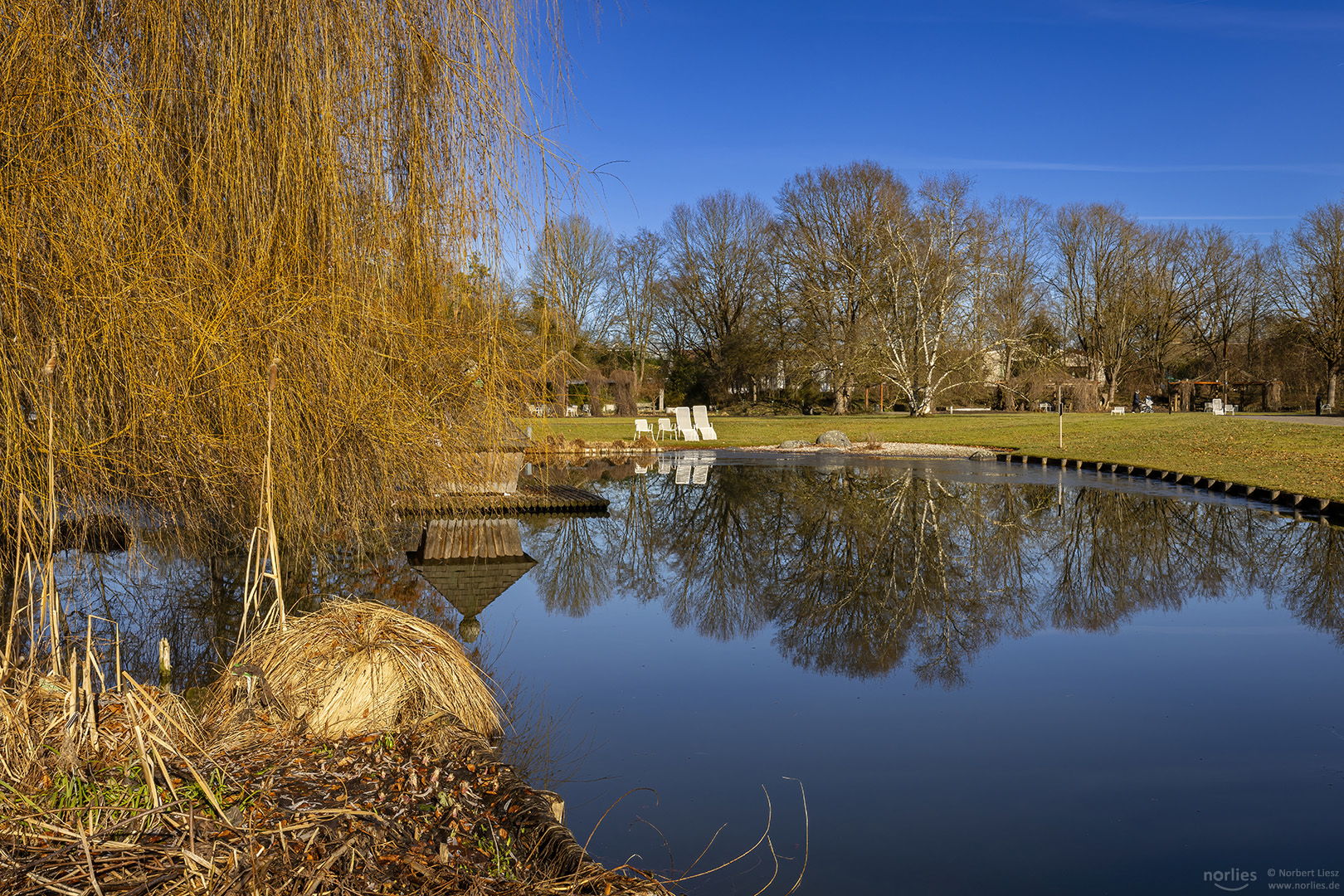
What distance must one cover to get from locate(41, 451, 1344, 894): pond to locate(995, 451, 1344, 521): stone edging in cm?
85

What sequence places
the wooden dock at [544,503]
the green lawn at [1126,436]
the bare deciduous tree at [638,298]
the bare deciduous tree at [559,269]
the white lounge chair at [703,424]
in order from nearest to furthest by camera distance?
the bare deciduous tree at [559,269] → the wooden dock at [544,503] → the green lawn at [1126,436] → the white lounge chair at [703,424] → the bare deciduous tree at [638,298]

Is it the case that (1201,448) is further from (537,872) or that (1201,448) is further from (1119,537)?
(537,872)

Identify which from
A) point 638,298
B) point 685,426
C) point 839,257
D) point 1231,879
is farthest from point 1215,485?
point 638,298

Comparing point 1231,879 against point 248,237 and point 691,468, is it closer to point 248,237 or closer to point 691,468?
point 248,237

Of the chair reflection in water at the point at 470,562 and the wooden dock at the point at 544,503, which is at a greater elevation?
the wooden dock at the point at 544,503

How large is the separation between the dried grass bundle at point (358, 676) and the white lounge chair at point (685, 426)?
22.4 metres

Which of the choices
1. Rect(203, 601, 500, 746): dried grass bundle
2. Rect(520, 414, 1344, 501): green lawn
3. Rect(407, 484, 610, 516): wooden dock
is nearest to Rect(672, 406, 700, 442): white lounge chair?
Rect(520, 414, 1344, 501): green lawn

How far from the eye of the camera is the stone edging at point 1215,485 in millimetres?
11547

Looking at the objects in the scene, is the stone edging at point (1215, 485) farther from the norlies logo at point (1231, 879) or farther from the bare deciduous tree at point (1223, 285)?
the bare deciduous tree at point (1223, 285)

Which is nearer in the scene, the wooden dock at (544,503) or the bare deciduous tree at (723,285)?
the wooden dock at (544,503)

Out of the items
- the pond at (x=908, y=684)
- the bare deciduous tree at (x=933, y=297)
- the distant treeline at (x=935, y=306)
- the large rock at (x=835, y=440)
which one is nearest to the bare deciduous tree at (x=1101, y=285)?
the distant treeline at (x=935, y=306)

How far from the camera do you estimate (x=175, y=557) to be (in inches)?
327

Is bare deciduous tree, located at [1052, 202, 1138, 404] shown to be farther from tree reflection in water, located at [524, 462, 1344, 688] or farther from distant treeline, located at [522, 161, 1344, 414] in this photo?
tree reflection in water, located at [524, 462, 1344, 688]

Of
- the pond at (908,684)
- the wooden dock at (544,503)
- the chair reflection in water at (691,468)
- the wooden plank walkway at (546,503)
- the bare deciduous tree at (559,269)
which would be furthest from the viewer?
the chair reflection in water at (691,468)
